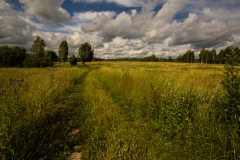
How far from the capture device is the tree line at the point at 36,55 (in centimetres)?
3547

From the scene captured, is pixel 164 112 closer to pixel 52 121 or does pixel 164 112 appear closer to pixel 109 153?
pixel 109 153

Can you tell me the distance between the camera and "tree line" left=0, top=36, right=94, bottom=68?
3547 centimetres

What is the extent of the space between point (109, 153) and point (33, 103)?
2.64 metres

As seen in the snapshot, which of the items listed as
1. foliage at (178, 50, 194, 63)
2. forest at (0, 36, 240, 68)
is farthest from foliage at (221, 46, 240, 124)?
foliage at (178, 50, 194, 63)

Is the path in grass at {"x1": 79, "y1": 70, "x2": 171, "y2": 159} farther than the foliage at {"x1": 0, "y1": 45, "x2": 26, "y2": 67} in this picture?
No

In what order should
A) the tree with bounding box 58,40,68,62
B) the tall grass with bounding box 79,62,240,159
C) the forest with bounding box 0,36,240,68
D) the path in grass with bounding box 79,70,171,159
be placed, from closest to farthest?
1. the tall grass with bounding box 79,62,240,159
2. the path in grass with bounding box 79,70,171,159
3. the forest with bounding box 0,36,240,68
4. the tree with bounding box 58,40,68,62

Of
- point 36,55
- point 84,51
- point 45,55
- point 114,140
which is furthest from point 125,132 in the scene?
point 84,51

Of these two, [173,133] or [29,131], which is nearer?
[29,131]

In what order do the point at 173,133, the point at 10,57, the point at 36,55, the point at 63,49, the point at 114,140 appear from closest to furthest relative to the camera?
1. the point at 114,140
2. the point at 173,133
3. the point at 10,57
4. the point at 36,55
5. the point at 63,49

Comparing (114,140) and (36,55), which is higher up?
(36,55)

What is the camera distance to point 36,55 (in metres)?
40.0

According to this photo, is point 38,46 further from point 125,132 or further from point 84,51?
point 125,132

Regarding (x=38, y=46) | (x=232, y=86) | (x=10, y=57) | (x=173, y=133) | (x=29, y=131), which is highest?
(x=38, y=46)

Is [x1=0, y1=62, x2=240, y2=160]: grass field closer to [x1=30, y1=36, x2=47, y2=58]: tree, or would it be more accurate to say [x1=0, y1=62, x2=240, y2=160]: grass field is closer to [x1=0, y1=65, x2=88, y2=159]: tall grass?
[x1=0, y1=65, x2=88, y2=159]: tall grass
